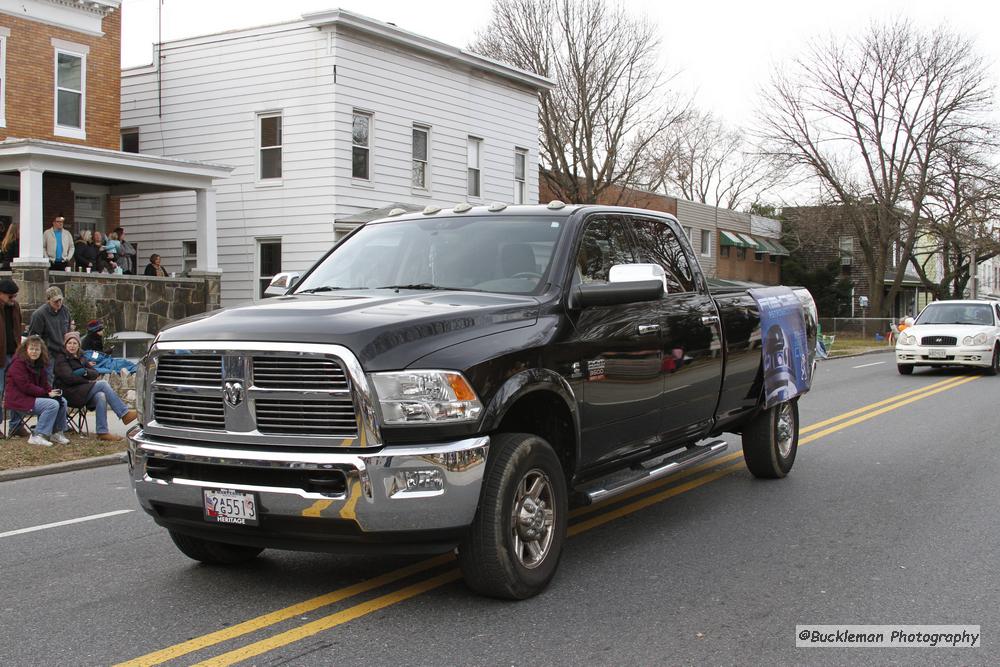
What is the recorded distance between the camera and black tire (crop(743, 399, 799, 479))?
822 centimetres

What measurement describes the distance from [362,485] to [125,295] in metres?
16.5

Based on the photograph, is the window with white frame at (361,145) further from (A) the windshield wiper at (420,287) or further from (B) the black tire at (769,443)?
(A) the windshield wiper at (420,287)

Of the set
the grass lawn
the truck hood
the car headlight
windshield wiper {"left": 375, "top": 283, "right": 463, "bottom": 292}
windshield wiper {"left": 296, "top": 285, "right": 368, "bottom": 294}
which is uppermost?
windshield wiper {"left": 375, "top": 283, "right": 463, "bottom": 292}

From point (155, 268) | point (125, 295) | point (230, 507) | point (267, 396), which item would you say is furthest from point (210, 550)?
point (155, 268)

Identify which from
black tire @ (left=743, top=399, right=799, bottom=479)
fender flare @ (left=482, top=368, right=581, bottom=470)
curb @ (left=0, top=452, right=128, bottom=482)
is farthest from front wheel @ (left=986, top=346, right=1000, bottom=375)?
fender flare @ (left=482, top=368, right=581, bottom=470)

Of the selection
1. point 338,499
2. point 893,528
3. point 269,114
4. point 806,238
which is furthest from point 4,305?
point 806,238

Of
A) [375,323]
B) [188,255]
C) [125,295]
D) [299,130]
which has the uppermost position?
[299,130]

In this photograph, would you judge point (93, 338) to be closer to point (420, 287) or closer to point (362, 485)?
point (420, 287)

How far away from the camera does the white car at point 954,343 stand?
69.0 feet

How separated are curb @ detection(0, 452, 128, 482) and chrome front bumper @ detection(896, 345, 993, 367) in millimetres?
16603

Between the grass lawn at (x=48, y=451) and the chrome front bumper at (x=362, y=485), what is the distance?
20.1ft

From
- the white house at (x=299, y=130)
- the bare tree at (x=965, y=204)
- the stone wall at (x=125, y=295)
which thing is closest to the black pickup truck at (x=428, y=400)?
the stone wall at (x=125, y=295)

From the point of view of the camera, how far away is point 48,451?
10398 millimetres

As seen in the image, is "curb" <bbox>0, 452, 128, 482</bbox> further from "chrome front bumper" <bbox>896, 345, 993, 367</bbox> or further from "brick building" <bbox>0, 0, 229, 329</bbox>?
"chrome front bumper" <bbox>896, 345, 993, 367</bbox>
